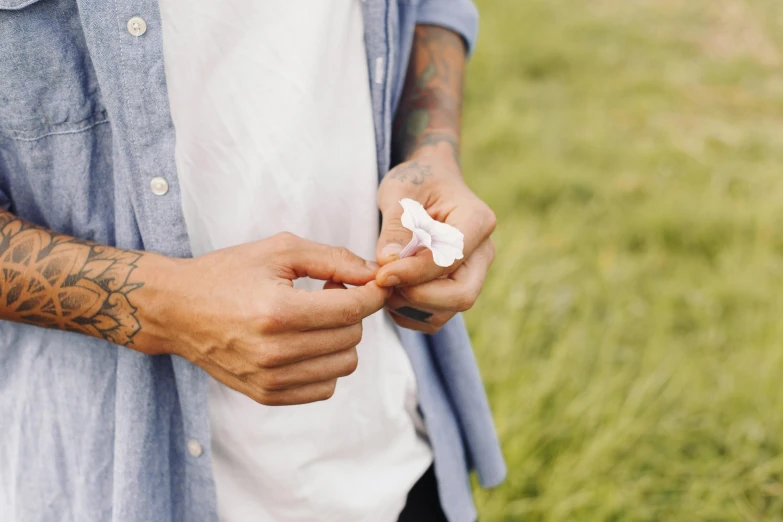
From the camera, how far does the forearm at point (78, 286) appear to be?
1.01 meters

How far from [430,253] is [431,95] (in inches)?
19.0

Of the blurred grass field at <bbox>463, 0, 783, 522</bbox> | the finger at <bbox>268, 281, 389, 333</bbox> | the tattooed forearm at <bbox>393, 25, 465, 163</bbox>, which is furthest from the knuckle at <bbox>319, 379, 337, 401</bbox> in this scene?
the blurred grass field at <bbox>463, 0, 783, 522</bbox>

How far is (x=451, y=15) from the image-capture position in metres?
1.49

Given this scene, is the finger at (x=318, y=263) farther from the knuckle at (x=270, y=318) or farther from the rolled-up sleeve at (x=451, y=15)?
the rolled-up sleeve at (x=451, y=15)

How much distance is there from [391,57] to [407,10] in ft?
0.54

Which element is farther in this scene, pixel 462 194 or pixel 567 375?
pixel 567 375

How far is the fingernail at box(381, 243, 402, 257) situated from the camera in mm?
1074

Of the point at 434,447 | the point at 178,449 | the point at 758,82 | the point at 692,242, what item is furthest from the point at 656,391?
the point at 758,82

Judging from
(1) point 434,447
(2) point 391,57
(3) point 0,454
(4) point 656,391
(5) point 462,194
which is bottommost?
(4) point 656,391

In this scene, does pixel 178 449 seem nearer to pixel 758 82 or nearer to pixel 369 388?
pixel 369 388

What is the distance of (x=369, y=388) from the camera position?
A: 49.4 inches

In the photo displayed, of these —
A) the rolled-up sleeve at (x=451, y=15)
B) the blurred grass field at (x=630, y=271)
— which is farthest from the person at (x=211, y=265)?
the blurred grass field at (x=630, y=271)

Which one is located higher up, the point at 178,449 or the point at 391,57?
the point at 391,57

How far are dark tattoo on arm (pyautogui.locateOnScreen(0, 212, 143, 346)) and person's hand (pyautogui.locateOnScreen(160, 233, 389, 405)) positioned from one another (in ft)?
0.25
